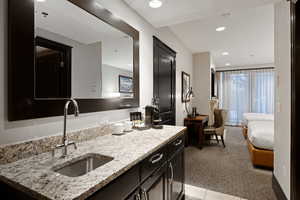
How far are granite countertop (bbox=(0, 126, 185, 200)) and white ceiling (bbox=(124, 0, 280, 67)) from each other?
1805mm

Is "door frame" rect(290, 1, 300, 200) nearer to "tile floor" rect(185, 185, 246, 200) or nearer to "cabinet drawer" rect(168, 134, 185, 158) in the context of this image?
"tile floor" rect(185, 185, 246, 200)

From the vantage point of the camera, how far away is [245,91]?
7090mm

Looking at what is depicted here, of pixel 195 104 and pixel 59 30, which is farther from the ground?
pixel 59 30

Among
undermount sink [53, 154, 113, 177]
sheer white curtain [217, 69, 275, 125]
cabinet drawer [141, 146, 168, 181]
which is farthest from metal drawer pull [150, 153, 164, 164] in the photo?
sheer white curtain [217, 69, 275, 125]

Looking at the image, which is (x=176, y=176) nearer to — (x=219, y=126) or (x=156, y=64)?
(x=156, y=64)

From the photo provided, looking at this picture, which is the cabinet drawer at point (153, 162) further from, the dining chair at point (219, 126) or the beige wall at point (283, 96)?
the dining chair at point (219, 126)

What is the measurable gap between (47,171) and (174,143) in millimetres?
1179

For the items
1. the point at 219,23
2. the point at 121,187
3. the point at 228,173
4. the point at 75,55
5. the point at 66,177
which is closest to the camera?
the point at 66,177

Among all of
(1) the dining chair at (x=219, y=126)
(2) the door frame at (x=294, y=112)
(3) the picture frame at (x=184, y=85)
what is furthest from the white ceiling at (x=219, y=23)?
(1) the dining chair at (x=219, y=126)

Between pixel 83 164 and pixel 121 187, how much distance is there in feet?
1.30

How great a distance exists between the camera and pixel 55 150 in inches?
44.2

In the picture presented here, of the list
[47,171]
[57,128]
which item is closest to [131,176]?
[47,171]

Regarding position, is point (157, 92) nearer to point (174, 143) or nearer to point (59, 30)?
point (174, 143)

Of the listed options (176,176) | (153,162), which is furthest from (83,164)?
(176,176)
